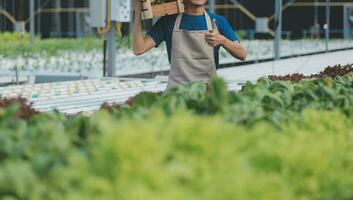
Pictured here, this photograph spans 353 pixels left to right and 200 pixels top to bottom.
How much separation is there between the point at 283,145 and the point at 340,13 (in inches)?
966

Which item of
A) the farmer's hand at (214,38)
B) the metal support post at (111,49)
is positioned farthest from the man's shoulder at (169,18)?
the metal support post at (111,49)

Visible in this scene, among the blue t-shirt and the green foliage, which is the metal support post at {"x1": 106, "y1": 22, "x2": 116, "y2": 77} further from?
the green foliage

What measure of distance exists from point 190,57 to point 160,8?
340 mm

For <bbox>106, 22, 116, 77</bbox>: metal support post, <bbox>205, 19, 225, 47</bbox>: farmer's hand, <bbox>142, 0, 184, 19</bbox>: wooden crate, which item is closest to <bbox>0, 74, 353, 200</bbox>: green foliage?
<bbox>205, 19, 225, 47</bbox>: farmer's hand

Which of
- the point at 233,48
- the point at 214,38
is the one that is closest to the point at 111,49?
the point at 233,48

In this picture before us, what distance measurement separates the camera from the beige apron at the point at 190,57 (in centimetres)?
525

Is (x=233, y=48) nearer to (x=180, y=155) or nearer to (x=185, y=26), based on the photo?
(x=185, y=26)

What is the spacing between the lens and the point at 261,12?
3112 centimetres

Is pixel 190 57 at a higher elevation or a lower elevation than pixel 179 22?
lower

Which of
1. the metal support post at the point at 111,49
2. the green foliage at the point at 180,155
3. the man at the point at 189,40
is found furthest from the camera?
the metal support post at the point at 111,49

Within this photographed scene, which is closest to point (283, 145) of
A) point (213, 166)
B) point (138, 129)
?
point (213, 166)

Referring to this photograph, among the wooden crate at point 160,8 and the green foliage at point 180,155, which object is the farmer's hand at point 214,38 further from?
the green foliage at point 180,155

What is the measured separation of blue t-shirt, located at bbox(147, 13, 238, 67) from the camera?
5.20 meters

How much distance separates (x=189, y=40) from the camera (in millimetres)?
5266
